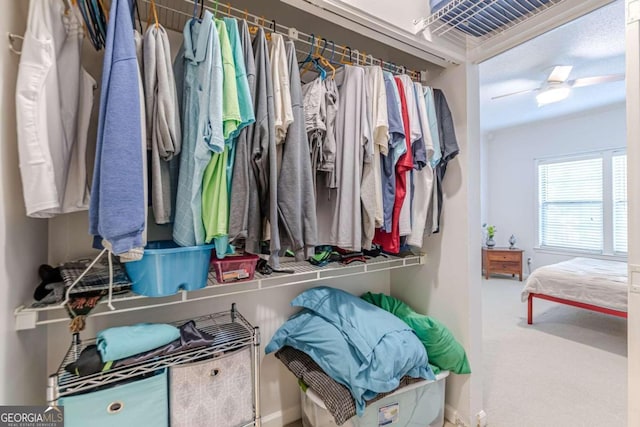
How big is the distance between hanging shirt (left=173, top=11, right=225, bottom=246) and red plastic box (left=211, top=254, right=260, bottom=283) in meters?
0.20

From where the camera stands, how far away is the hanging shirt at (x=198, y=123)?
910 millimetres

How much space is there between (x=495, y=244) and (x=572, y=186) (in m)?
1.48

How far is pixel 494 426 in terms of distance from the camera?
5.60 feet

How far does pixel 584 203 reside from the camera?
14.8ft

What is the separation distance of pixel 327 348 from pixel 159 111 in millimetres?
1150

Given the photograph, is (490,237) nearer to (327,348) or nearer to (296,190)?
(327,348)

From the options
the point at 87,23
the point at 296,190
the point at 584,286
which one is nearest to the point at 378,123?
the point at 296,190

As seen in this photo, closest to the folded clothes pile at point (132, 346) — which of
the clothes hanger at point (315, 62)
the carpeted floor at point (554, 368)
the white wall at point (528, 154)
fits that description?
the clothes hanger at point (315, 62)

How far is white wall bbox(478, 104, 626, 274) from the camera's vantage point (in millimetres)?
4270

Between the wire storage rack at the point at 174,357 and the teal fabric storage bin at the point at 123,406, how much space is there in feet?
0.09

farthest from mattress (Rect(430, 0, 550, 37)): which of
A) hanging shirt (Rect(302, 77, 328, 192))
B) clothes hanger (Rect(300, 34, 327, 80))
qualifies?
hanging shirt (Rect(302, 77, 328, 192))

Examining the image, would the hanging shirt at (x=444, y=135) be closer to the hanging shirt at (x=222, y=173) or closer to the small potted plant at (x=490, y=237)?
the hanging shirt at (x=222, y=173)

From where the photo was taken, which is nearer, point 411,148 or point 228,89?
point 228,89

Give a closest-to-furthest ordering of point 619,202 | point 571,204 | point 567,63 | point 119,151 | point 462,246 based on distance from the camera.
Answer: point 119,151, point 462,246, point 567,63, point 619,202, point 571,204
